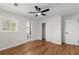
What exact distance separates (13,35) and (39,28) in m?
0.64

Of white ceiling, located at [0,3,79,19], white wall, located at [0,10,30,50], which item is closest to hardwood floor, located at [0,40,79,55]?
white wall, located at [0,10,30,50]

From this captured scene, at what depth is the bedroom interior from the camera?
6.00ft

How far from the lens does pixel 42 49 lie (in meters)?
1.97

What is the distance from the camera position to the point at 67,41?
203 cm

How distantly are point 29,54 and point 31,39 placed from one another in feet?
1.23

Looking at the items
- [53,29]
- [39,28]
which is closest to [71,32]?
[53,29]

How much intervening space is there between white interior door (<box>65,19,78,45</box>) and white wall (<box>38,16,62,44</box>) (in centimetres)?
17

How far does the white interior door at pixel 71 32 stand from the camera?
194 centimetres

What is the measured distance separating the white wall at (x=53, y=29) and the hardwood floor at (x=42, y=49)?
0.42ft

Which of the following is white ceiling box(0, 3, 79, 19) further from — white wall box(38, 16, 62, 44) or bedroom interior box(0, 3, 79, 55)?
white wall box(38, 16, 62, 44)

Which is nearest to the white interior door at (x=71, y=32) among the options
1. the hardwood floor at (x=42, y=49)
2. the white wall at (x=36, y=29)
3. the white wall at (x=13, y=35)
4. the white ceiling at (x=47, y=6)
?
the hardwood floor at (x=42, y=49)

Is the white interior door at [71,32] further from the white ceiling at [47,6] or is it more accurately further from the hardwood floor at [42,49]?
the white ceiling at [47,6]

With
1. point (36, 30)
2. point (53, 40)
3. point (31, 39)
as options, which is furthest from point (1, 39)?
point (53, 40)

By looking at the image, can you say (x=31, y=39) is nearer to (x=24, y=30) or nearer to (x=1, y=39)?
(x=24, y=30)
